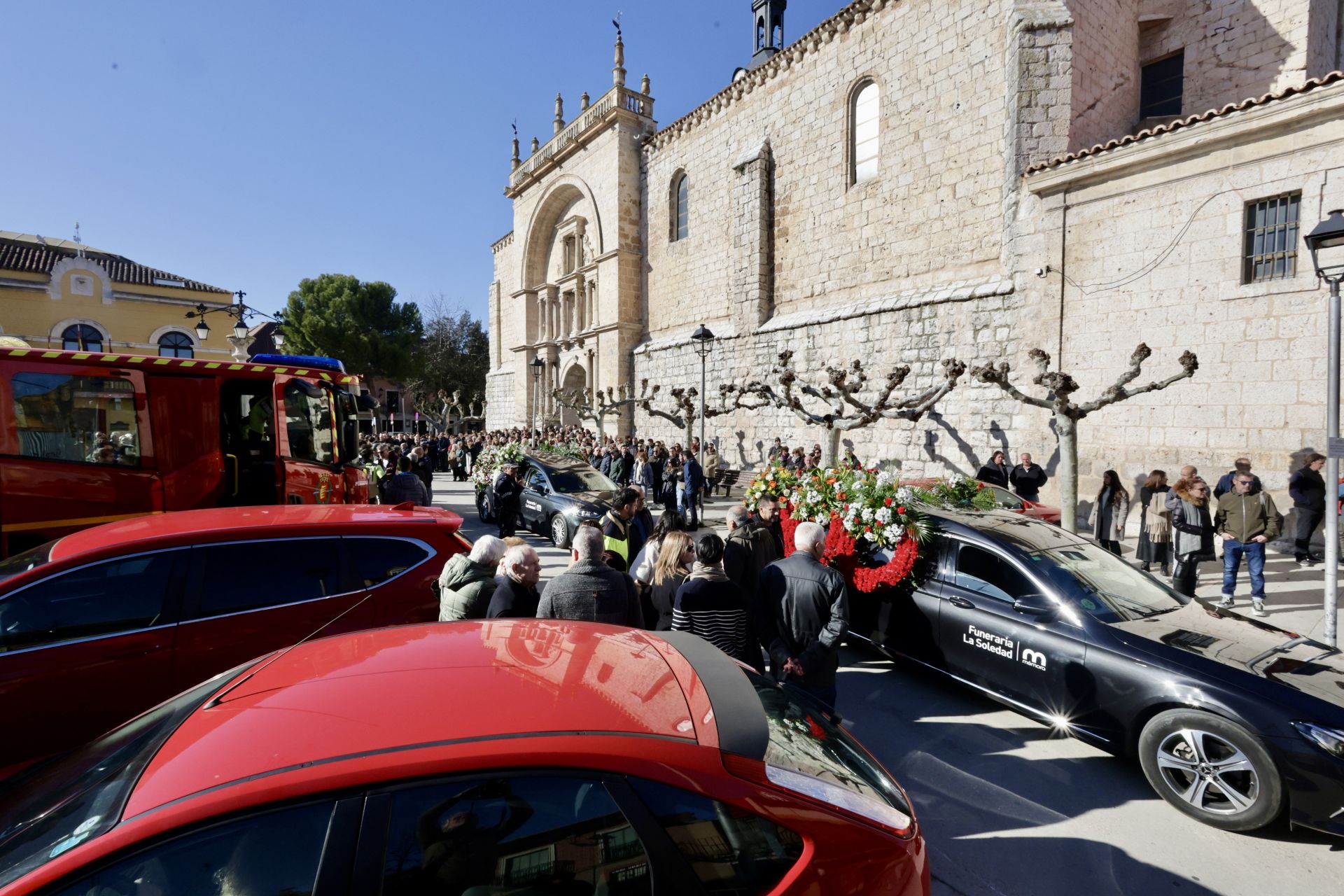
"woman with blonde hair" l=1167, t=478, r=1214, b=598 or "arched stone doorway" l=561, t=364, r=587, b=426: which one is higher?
"arched stone doorway" l=561, t=364, r=587, b=426

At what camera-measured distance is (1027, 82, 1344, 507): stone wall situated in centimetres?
927

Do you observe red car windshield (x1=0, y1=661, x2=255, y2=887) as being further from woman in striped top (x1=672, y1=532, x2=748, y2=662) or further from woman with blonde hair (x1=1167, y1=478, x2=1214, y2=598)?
woman with blonde hair (x1=1167, y1=478, x2=1214, y2=598)

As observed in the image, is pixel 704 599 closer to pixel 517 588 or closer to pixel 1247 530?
pixel 517 588

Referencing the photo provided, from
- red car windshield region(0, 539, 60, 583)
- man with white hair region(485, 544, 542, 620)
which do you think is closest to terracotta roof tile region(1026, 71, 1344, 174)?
man with white hair region(485, 544, 542, 620)

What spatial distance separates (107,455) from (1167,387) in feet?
51.7

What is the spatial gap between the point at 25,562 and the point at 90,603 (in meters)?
0.50

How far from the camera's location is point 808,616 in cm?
392

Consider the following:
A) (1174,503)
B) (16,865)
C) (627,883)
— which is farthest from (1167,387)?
(16,865)

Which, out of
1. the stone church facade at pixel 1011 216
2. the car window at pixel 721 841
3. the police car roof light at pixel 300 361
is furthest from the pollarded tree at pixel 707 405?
the car window at pixel 721 841

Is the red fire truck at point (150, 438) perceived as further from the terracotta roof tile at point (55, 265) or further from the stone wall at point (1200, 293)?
the terracotta roof tile at point (55, 265)

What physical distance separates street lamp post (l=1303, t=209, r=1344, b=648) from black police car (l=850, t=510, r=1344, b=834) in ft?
7.21

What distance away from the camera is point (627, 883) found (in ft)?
4.77

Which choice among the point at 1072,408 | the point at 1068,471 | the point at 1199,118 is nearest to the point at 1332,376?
the point at 1072,408

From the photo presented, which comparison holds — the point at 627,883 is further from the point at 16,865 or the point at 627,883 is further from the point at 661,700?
the point at 16,865
